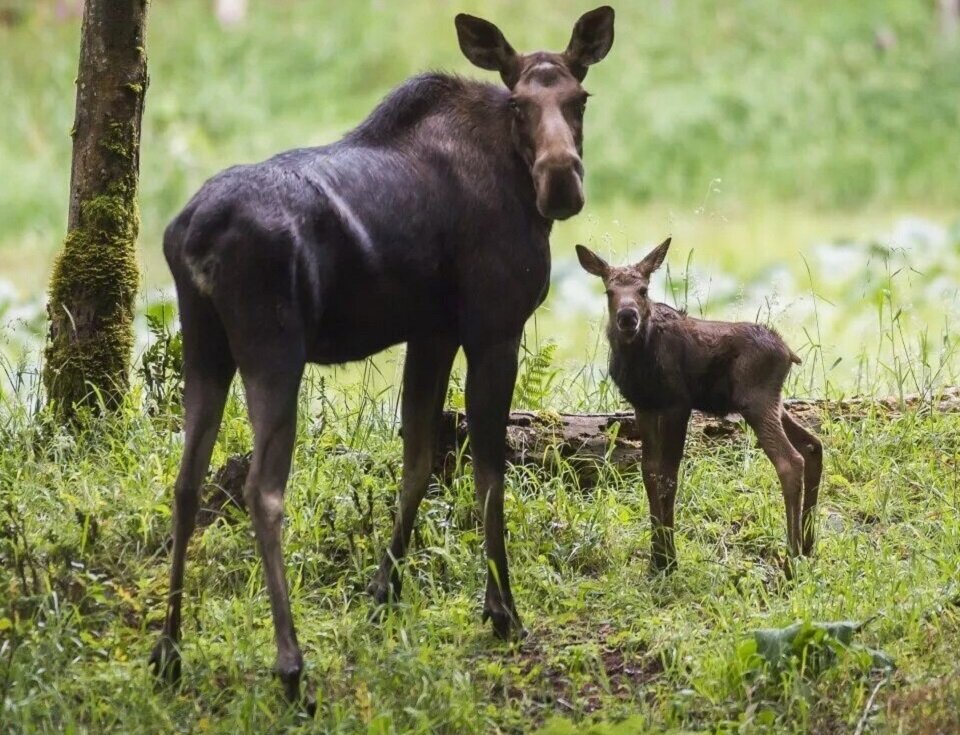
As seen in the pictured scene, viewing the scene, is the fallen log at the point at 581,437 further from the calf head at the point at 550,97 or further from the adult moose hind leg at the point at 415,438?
the calf head at the point at 550,97

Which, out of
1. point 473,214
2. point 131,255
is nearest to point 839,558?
point 473,214

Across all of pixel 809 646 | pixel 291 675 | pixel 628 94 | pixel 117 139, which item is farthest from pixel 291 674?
pixel 628 94

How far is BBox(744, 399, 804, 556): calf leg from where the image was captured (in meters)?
6.48

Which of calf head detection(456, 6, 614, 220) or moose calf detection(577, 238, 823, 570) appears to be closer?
calf head detection(456, 6, 614, 220)

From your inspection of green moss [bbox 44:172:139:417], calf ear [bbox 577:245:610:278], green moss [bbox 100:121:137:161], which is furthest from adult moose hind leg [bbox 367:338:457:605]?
green moss [bbox 100:121:137:161]

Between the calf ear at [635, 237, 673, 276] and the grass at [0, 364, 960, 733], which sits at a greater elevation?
the calf ear at [635, 237, 673, 276]

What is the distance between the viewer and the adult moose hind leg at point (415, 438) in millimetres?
6426

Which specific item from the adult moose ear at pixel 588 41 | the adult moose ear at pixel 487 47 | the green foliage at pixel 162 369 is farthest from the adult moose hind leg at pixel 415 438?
the green foliage at pixel 162 369

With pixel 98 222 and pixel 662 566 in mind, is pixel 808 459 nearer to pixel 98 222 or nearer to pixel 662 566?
pixel 662 566

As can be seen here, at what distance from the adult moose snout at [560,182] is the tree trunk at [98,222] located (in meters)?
2.61

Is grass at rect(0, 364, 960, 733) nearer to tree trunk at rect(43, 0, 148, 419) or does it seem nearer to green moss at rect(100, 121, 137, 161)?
tree trunk at rect(43, 0, 148, 419)

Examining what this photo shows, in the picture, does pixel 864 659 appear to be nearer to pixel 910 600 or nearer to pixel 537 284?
pixel 910 600

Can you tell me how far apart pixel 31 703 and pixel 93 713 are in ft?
0.69

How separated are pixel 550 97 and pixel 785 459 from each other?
180cm
